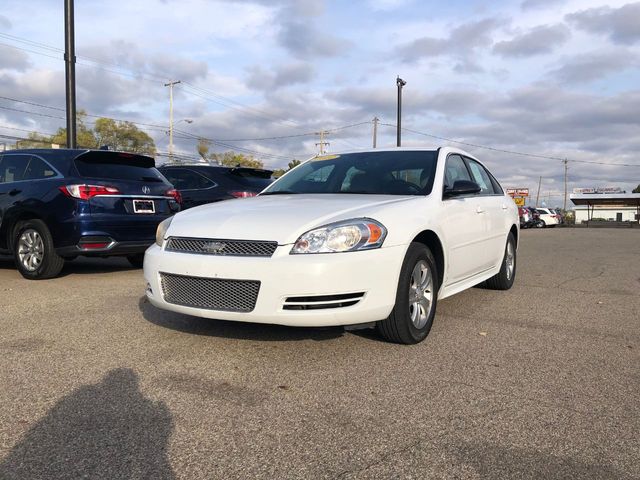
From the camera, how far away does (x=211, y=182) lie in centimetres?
955

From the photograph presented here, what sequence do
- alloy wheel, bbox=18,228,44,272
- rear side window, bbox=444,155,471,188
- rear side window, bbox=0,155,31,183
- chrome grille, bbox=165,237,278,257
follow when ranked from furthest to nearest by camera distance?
rear side window, bbox=0,155,31,183
alloy wheel, bbox=18,228,44,272
rear side window, bbox=444,155,471,188
chrome grille, bbox=165,237,278,257

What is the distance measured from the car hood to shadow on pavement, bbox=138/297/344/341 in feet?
2.69

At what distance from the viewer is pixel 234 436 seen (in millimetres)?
2553

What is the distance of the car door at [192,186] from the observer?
9438 millimetres

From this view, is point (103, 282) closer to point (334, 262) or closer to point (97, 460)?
point (334, 262)

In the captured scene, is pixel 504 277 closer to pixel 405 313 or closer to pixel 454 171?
pixel 454 171

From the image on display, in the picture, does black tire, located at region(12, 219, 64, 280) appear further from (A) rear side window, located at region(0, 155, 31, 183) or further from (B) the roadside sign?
(B) the roadside sign

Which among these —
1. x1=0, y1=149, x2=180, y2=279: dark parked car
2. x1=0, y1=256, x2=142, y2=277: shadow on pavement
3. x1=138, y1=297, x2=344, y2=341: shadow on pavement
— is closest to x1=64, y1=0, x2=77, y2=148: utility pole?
x1=0, y1=256, x2=142, y2=277: shadow on pavement

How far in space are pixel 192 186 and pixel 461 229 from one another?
19.6 ft

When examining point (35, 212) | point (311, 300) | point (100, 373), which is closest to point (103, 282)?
point (35, 212)

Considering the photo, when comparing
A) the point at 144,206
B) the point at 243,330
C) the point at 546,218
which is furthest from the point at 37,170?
the point at 546,218

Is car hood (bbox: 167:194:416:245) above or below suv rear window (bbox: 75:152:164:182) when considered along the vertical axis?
below

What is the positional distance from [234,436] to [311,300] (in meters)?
1.13

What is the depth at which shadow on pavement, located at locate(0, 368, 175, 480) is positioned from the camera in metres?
2.24
